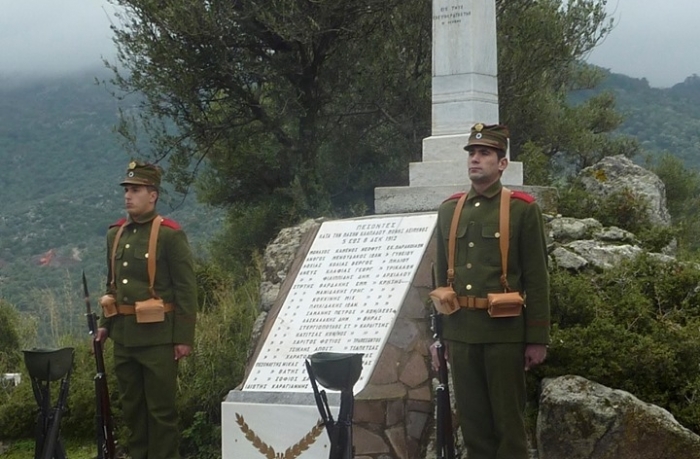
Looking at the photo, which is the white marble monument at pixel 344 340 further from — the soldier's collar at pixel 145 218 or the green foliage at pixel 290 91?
the green foliage at pixel 290 91

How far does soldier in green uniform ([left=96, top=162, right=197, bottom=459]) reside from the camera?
8.34m

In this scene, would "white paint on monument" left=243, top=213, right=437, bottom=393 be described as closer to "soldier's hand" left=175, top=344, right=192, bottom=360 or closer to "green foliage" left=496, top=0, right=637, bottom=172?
"soldier's hand" left=175, top=344, right=192, bottom=360

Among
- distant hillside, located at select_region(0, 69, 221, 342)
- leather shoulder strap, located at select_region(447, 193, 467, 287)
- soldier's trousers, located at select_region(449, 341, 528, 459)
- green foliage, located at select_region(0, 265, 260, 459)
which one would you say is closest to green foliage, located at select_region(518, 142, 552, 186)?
green foliage, located at select_region(0, 265, 260, 459)

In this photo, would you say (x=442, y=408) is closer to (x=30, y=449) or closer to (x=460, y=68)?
(x=460, y=68)

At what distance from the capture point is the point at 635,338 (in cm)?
827

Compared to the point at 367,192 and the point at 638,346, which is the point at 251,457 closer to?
the point at 638,346

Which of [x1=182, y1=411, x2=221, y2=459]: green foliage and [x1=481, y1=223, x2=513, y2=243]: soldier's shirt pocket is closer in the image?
[x1=481, y1=223, x2=513, y2=243]: soldier's shirt pocket

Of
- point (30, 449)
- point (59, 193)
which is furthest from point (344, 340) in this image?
point (59, 193)

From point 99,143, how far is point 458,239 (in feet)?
123

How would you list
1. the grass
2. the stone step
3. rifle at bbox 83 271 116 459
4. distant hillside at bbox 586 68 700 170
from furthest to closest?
1. distant hillside at bbox 586 68 700 170
2. the grass
3. the stone step
4. rifle at bbox 83 271 116 459

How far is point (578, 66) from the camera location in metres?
22.6

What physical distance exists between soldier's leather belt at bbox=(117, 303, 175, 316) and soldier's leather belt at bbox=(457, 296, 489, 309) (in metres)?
2.25

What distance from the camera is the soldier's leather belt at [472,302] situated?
276 inches

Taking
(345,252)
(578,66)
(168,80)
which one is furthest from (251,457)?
(578,66)
